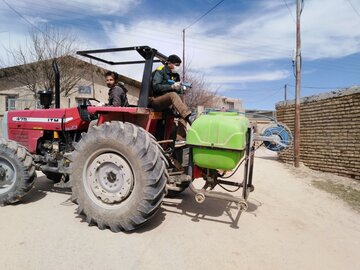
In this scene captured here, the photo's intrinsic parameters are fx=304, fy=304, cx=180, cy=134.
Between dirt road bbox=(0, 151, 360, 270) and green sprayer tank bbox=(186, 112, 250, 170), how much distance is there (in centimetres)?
90

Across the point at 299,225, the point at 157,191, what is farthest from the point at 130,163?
the point at 299,225

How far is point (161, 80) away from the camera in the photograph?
4.39 m

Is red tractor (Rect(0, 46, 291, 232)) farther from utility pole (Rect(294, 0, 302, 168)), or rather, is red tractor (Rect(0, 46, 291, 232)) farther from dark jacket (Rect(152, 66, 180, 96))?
utility pole (Rect(294, 0, 302, 168))

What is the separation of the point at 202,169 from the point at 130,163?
1095 mm

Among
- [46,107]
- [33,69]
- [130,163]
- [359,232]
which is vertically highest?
[33,69]

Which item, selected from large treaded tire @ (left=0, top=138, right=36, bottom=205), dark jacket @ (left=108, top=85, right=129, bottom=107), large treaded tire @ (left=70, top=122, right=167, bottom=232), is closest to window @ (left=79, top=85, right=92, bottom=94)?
large treaded tire @ (left=0, top=138, right=36, bottom=205)

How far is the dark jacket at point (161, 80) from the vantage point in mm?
4311

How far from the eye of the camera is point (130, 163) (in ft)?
12.4

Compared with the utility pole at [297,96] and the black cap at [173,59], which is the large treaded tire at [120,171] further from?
the utility pole at [297,96]

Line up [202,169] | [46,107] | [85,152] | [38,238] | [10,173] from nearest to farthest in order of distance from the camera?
[38,238] → [85,152] → [202,169] → [10,173] → [46,107]

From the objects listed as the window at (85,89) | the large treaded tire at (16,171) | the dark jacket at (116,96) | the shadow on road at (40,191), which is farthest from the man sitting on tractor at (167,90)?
the window at (85,89)

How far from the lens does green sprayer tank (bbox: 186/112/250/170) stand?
12.2 feet

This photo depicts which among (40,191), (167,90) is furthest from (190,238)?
(40,191)

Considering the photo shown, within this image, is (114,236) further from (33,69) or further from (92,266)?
(33,69)
